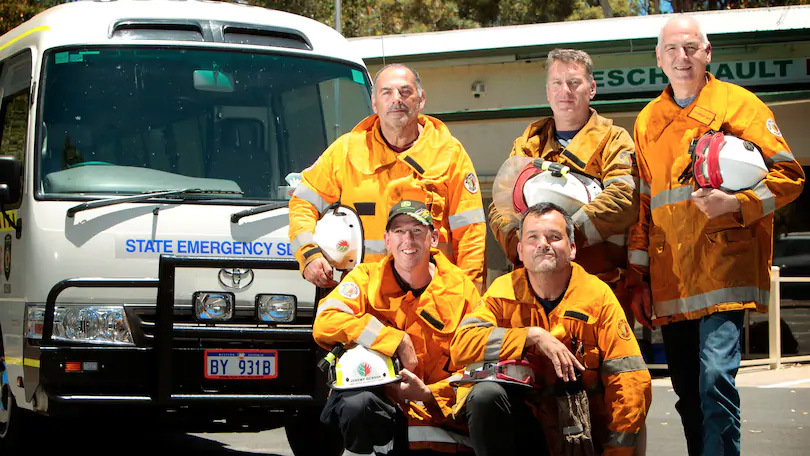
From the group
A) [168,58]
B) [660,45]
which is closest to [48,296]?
[168,58]

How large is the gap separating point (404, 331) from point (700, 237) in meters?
1.34

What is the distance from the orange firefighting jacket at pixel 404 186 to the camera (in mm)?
5781

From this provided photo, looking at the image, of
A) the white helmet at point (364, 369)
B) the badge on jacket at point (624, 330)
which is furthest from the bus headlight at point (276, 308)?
the badge on jacket at point (624, 330)

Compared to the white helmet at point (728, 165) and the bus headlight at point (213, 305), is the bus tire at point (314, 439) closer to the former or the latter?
the bus headlight at point (213, 305)

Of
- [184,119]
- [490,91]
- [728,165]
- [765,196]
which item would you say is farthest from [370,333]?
[490,91]

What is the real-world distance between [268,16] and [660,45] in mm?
3193

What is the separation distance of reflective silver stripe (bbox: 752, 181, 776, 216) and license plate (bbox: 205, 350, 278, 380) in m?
2.89

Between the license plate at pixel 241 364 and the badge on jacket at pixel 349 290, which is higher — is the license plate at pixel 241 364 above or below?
below

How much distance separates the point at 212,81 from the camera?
727cm

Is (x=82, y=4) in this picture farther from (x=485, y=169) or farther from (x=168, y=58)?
(x=485, y=169)

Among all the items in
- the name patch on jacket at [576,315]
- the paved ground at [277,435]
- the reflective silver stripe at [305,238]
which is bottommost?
the paved ground at [277,435]

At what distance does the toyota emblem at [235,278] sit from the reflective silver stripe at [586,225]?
2.21m

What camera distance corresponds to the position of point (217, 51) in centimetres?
734

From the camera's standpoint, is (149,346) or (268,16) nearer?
(149,346)
